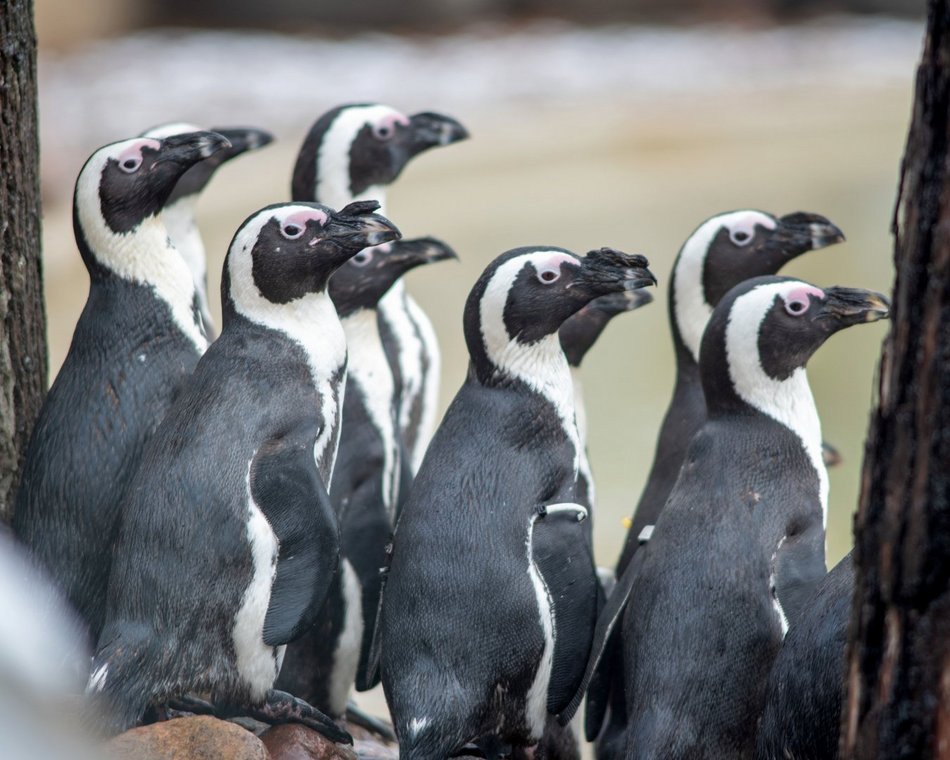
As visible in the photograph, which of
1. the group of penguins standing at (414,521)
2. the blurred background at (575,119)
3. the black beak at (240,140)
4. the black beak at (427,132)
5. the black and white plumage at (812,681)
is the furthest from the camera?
the blurred background at (575,119)

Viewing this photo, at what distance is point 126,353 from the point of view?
321 centimetres

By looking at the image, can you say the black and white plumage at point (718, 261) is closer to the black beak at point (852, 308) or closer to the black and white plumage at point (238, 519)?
the black beak at point (852, 308)

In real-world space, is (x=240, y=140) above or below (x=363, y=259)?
above

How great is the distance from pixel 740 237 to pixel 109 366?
1.72m

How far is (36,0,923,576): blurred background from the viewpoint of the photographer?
8.34m

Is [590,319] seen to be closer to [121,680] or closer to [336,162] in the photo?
[336,162]

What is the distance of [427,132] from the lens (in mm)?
4406

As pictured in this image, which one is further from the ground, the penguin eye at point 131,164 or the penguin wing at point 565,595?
the penguin eye at point 131,164

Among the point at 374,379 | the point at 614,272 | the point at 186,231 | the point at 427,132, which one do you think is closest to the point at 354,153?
the point at 427,132

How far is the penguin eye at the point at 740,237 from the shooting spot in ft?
12.8

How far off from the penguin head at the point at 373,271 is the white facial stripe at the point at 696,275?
0.64 metres

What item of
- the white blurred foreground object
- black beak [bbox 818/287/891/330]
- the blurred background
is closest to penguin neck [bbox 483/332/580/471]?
black beak [bbox 818/287/891/330]

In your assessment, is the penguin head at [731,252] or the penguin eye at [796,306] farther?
the penguin head at [731,252]

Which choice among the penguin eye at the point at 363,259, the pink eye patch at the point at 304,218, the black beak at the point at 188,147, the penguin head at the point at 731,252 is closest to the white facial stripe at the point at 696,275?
the penguin head at the point at 731,252
